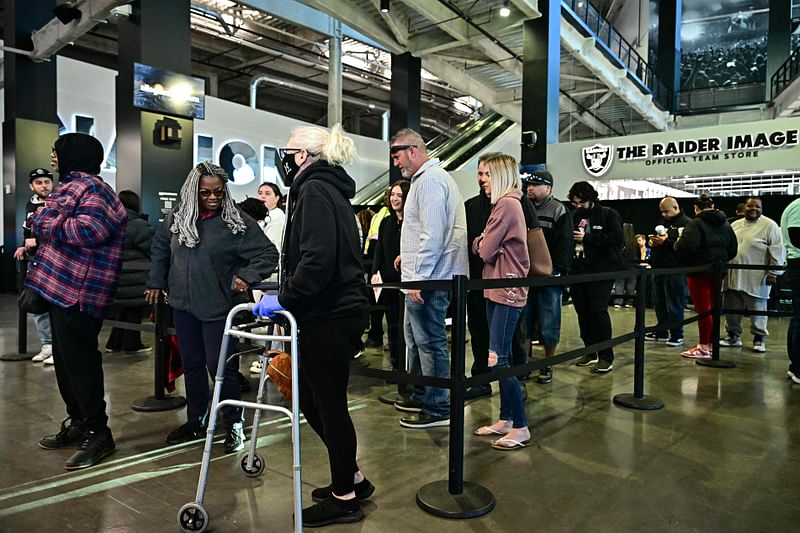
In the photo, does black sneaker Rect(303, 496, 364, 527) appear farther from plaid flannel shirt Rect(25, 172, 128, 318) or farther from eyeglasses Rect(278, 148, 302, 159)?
plaid flannel shirt Rect(25, 172, 128, 318)

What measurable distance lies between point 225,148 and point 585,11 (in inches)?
380

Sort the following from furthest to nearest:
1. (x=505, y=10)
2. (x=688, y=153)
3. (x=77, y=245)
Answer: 1. (x=505, y=10)
2. (x=688, y=153)
3. (x=77, y=245)

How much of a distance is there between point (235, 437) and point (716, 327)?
4473 mm

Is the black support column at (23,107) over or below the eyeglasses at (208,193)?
over

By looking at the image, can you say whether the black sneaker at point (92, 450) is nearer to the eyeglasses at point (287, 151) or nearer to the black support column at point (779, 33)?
the eyeglasses at point (287, 151)

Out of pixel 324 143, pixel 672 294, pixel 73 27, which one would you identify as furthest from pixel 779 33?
pixel 324 143

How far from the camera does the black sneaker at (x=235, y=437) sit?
3018 millimetres

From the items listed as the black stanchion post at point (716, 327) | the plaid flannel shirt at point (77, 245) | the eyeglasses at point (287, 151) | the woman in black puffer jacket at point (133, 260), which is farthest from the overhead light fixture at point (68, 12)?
the black stanchion post at point (716, 327)

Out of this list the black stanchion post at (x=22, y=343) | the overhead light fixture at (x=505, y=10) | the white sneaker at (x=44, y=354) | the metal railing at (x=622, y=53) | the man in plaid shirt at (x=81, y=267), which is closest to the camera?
the man in plaid shirt at (x=81, y=267)

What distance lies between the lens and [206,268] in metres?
2.96

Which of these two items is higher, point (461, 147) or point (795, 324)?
point (461, 147)

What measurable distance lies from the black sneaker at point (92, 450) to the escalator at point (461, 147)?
13.3 meters

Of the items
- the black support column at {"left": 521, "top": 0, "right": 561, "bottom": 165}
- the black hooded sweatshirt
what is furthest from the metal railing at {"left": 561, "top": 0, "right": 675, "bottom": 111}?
the black hooded sweatshirt

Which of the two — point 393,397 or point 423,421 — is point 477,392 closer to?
point 393,397
